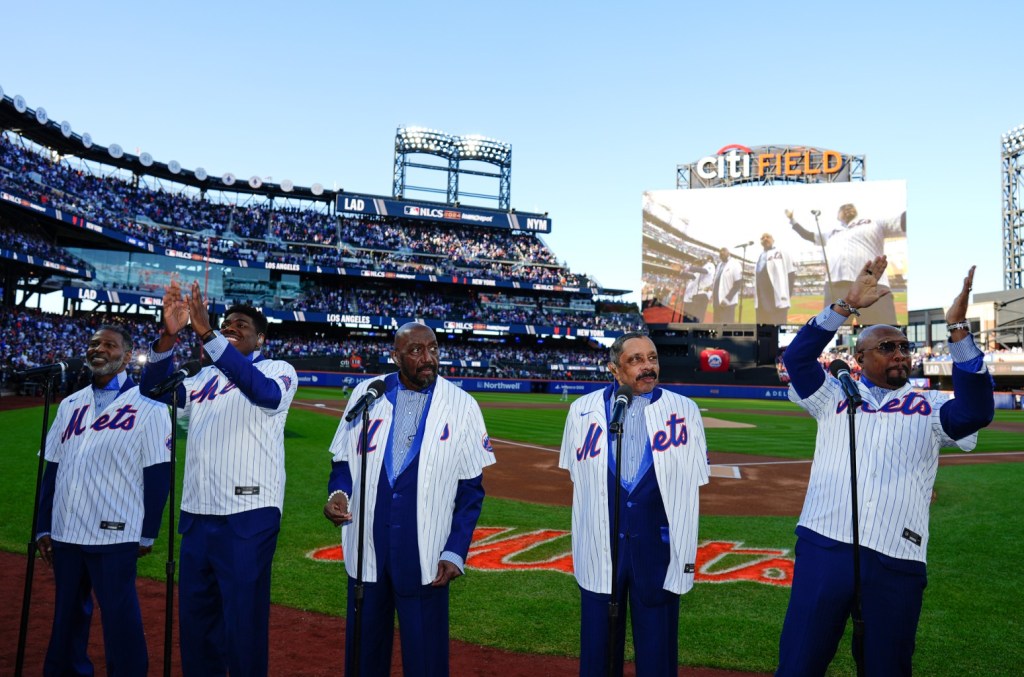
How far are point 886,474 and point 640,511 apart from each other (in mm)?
1409

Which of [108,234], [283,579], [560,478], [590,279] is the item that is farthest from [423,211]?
[283,579]

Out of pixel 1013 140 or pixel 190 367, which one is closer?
pixel 190 367

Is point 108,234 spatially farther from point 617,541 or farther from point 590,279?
point 617,541

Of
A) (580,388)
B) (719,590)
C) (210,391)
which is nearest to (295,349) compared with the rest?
(580,388)

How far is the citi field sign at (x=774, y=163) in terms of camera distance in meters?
65.0

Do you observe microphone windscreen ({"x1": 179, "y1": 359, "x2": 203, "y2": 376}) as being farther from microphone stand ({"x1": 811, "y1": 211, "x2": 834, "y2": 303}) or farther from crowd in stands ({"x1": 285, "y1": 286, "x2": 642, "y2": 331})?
microphone stand ({"x1": 811, "y1": 211, "x2": 834, "y2": 303})

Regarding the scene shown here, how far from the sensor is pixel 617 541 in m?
3.46

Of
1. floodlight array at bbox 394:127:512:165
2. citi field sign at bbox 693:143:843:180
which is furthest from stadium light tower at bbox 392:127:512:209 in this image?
citi field sign at bbox 693:143:843:180

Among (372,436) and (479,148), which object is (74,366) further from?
(479,148)

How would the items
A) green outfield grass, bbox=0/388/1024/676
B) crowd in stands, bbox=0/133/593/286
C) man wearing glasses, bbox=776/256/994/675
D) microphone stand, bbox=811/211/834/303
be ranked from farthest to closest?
1. microphone stand, bbox=811/211/834/303
2. crowd in stands, bbox=0/133/593/286
3. green outfield grass, bbox=0/388/1024/676
4. man wearing glasses, bbox=776/256/994/675

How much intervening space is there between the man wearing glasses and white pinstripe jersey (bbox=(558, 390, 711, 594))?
69 cm

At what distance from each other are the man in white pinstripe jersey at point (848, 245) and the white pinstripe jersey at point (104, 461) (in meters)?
58.7

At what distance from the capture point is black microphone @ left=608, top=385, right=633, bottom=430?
138 inches

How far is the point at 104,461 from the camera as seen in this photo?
14.6 feet
